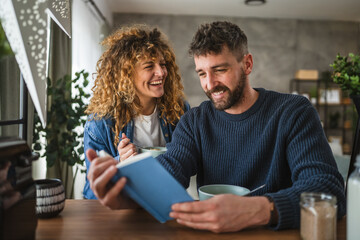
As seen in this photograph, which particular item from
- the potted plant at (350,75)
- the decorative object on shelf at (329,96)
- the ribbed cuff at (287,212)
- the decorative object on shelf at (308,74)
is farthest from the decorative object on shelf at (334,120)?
the ribbed cuff at (287,212)

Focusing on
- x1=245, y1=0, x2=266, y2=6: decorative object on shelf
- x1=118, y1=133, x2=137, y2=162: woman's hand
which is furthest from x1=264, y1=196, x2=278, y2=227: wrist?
x1=245, y1=0, x2=266, y2=6: decorative object on shelf

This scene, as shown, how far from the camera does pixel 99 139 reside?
73.9 inches

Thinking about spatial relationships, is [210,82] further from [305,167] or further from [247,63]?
[305,167]

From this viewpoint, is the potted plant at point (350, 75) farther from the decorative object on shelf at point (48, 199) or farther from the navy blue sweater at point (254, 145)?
the decorative object on shelf at point (48, 199)

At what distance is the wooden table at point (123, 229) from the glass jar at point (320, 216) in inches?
3.9

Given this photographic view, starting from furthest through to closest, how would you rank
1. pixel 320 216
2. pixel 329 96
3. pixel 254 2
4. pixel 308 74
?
pixel 329 96 < pixel 308 74 < pixel 254 2 < pixel 320 216

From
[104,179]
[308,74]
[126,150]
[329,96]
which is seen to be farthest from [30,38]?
[329,96]

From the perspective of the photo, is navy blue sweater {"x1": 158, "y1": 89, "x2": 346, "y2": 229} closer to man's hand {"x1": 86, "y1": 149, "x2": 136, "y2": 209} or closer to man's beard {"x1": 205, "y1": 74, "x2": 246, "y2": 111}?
man's beard {"x1": 205, "y1": 74, "x2": 246, "y2": 111}

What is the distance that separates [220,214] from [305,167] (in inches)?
15.9

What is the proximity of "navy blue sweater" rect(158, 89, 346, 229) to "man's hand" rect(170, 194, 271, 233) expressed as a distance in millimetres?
289

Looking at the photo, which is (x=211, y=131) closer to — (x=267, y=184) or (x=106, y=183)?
(x=267, y=184)

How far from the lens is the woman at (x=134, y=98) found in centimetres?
187

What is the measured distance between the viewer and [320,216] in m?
0.79

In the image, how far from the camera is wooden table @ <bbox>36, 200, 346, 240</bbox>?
89 centimetres
